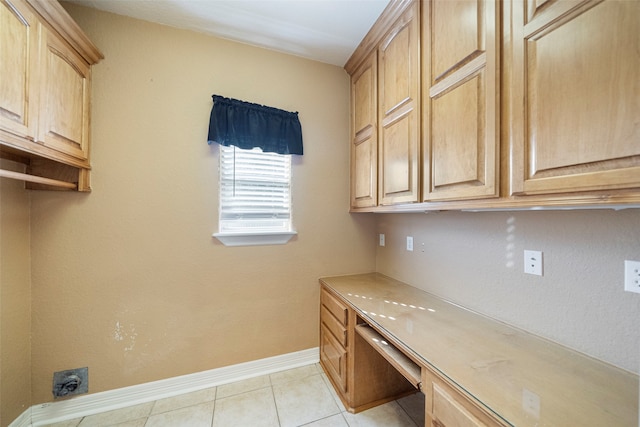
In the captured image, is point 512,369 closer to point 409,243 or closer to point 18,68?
point 409,243

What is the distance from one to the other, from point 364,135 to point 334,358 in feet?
5.94

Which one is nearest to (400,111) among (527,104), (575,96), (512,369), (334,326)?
(527,104)

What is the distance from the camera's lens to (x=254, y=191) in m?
1.98

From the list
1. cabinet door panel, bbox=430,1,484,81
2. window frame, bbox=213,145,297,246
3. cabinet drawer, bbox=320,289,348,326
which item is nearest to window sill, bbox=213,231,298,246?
window frame, bbox=213,145,297,246

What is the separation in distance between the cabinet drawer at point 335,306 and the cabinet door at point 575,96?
1247mm

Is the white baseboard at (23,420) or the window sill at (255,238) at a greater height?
the window sill at (255,238)

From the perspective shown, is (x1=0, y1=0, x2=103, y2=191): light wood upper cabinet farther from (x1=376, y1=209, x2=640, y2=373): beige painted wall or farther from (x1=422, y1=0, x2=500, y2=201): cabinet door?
(x1=376, y1=209, x2=640, y2=373): beige painted wall

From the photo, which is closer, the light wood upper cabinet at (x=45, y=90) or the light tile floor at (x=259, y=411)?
the light wood upper cabinet at (x=45, y=90)

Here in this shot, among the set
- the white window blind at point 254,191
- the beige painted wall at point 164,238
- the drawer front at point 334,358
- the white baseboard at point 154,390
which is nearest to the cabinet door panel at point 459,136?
the beige painted wall at point 164,238

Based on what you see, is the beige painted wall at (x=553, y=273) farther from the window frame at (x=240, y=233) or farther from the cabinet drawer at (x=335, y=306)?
the window frame at (x=240, y=233)

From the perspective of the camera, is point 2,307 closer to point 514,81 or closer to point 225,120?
point 225,120

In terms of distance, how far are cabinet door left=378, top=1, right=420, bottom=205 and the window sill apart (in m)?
0.87

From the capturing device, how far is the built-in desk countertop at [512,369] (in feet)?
2.27

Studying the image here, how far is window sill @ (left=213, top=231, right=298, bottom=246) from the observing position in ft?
6.15
